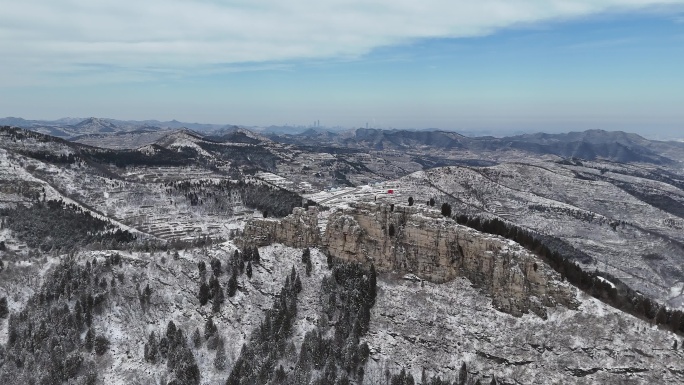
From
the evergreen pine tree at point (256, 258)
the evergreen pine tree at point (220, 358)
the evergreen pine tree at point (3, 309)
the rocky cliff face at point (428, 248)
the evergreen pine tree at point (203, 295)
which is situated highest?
the rocky cliff face at point (428, 248)

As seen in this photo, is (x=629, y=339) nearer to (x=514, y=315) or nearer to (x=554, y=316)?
(x=554, y=316)

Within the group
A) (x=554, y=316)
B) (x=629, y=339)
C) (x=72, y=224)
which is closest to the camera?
(x=629, y=339)

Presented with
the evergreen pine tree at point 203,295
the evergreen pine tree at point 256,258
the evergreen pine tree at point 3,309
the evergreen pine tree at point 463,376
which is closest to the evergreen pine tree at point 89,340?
the evergreen pine tree at point 3,309

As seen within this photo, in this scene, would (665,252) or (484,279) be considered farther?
(665,252)

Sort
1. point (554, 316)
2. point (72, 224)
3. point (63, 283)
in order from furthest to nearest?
point (72, 224) → point (63, 283) → point (554, 316)

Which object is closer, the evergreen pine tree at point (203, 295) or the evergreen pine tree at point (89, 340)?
the evergreen pine tree at point (89, 340)

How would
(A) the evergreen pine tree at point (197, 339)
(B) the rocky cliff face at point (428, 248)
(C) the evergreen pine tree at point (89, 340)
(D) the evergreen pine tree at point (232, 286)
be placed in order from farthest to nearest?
(D) the evergreen pine tree at point (232, 286) < (A) the evergreen pine tree at point (197, 339) < (C) the evergreen pine tree at point (89, 340) < (B) the rocky cliff face at point (428, 248)

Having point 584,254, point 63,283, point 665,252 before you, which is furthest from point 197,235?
point 665,252

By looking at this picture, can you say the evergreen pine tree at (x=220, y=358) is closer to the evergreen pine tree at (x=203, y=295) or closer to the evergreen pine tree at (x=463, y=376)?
the evergreen pine tree at (x=203, y=295)

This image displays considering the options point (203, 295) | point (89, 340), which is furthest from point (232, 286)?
point (89, 340)
